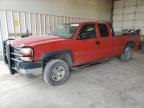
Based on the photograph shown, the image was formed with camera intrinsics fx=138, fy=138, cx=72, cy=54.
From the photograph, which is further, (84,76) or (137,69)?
(137,69)

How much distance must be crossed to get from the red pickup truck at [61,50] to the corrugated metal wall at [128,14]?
651 cm

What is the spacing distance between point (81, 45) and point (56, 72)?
112 centimetres

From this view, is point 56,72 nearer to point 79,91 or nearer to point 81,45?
point 79,91

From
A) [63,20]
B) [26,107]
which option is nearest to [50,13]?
[63,20]

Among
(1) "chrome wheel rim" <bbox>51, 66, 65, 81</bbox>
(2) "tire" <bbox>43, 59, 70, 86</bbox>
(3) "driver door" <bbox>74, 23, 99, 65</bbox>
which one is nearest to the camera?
(2) "tire" <bbox>43, 59, 70, 86</bbox>

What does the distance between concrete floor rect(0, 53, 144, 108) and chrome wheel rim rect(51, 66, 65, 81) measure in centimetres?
24

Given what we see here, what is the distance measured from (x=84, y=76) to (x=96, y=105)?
1.67m

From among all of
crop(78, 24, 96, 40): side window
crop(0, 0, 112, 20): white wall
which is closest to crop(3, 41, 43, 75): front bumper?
crop(78, 24, 96, 40): side window

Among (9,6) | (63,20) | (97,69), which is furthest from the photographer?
(63,20)

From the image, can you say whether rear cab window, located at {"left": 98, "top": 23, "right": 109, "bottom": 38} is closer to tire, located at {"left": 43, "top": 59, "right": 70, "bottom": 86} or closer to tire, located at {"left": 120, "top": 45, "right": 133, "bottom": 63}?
tire, located at {"left": 120, "top": 45, "right": 133, "bottom": 63}

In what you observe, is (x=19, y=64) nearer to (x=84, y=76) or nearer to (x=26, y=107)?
(x=26, y=107)

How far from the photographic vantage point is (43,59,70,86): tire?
141 inches

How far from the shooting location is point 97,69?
5.19 metres

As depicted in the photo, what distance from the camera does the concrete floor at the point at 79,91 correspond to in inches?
115
